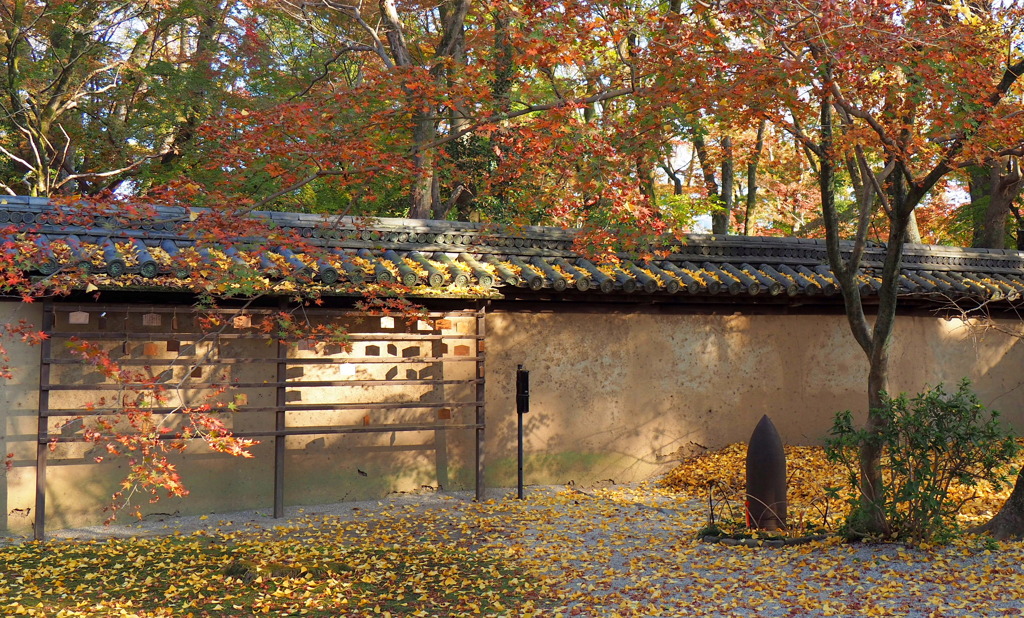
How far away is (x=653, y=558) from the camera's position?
22.1ft

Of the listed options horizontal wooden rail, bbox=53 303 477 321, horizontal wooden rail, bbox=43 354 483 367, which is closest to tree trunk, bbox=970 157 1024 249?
horizontal wooden rail, bbox=53 303 477 321

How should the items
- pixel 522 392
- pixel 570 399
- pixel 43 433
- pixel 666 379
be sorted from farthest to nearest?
pixel 666 379 → pixel 570 399 → pixel 522 392 → pixel 43 433

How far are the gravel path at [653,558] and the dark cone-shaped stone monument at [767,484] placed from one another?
39 cm

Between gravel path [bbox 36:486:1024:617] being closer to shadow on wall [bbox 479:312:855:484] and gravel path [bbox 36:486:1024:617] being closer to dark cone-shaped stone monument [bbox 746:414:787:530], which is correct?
dark cone-shaped stone monument [bbox 746:414:787:530]

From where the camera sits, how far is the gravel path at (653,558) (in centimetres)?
545

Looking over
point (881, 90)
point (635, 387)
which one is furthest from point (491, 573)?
point (881, 90)

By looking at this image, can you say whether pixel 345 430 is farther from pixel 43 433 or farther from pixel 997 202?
pixel 997 202

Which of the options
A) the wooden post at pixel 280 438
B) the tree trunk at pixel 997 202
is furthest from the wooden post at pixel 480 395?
the tree trunk at pixel 997 202

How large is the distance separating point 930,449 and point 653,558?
85.6 inches

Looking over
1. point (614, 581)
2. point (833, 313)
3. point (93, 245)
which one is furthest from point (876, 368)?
point (93, 245)

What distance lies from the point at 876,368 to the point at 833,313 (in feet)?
14.7

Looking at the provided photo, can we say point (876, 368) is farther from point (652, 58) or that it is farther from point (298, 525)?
point (298, 525)

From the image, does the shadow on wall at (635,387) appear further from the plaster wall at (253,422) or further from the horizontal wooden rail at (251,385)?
the horizontal wooden rail at (251,385)

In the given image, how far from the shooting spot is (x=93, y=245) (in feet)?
24.8
